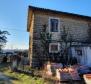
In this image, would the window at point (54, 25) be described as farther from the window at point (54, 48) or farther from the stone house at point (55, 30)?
the window at point (54, 48)

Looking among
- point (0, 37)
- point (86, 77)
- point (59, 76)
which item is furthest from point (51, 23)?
point (0, 37)

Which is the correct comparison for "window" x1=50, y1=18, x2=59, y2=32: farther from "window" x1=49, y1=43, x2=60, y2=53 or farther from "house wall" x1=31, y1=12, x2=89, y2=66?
"window" x1=49, y1=43, x2=60, y2=53

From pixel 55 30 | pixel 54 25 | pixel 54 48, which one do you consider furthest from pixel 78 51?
pixel 54 25

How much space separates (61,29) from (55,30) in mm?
673

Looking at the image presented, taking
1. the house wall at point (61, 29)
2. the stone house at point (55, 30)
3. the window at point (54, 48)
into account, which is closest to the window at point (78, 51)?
the stone house at point (55, 30)

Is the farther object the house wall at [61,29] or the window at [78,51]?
the window at [78,51]

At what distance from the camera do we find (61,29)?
20.0 meters

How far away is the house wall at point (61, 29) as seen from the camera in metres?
18.6

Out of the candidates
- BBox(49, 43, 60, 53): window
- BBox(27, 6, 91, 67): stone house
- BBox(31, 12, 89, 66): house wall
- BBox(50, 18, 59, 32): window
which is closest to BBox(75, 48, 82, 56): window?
BBox(27, 6, 91, 67): stone house

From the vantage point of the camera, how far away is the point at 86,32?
21.6 meters

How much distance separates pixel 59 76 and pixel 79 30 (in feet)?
29.9

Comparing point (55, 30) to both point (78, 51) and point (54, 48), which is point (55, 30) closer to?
point (54, 48)

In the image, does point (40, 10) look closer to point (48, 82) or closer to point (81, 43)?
point (81, 43)

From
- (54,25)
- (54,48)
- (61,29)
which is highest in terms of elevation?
(54,25)
